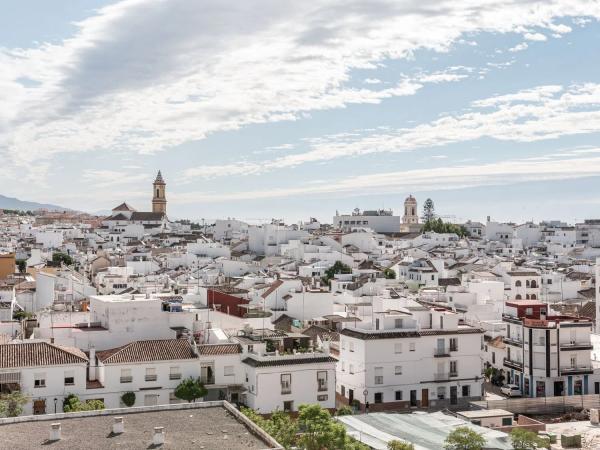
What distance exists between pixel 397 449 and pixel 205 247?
85306 millimetres

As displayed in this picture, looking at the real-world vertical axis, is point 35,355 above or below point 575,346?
above

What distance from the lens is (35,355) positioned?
37.1 meters

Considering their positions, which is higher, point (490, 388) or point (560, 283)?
point (560, 283)

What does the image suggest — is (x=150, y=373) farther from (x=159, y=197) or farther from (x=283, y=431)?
(x=159, y=197)

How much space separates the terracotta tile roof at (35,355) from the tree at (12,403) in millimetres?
1860

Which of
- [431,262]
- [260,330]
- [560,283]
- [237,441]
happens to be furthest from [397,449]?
[431,262]

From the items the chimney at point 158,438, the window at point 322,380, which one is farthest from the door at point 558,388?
the chimney at point 158,438

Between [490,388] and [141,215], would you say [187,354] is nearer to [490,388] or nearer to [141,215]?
[490,388]

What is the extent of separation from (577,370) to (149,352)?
26.5 m

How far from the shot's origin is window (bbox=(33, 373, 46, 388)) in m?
36.5

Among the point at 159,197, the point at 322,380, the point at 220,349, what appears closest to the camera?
the point at 322,380

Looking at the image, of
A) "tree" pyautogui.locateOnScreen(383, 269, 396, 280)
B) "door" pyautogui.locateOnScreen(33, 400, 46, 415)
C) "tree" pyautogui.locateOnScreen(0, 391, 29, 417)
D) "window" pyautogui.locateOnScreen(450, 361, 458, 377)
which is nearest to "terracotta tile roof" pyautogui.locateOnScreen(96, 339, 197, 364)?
"door" pyautogui.locateOnScreen(33, 400, 46, 415)

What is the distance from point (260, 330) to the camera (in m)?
45.8

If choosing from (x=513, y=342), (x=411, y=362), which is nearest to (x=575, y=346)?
(x=513, y=342)
